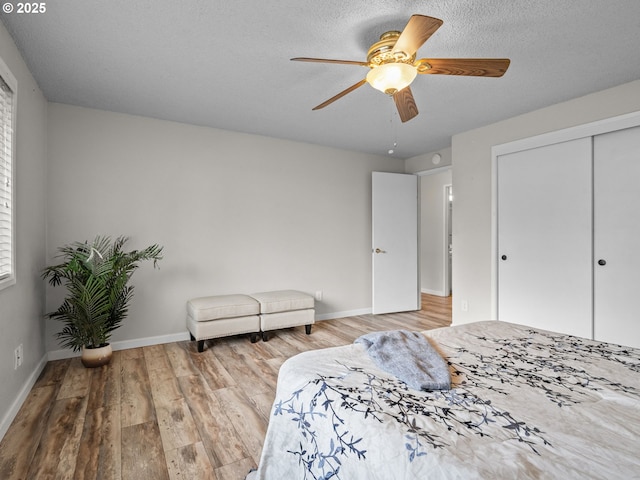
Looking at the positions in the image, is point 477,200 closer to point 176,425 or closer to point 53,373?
point 176,425

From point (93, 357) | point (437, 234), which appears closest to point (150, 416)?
point (93, 357)

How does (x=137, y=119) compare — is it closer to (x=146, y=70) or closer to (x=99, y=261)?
(x=146, y=70)

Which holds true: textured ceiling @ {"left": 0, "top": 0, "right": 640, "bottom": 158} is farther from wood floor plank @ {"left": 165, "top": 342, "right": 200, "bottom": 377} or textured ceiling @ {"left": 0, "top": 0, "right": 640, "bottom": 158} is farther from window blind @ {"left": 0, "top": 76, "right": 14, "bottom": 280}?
wood floor plank @ {"left": 165, "top": 342, "right": 200, "bottom": 377}

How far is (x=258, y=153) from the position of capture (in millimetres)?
4180

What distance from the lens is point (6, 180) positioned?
83.4 inches

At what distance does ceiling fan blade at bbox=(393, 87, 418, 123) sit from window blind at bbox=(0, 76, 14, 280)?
2389 mm

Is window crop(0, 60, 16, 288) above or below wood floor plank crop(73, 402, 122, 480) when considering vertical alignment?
above

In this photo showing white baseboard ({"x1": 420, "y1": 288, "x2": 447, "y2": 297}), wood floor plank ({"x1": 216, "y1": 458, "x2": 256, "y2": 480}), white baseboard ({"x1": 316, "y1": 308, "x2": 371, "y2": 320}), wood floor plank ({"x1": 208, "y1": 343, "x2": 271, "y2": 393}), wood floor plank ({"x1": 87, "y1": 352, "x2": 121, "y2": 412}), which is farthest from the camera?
white baseboard ({"x1": 420, "y1": 288, "x2": 447, "y2": 297})

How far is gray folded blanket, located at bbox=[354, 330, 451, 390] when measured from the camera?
1240 millimetres

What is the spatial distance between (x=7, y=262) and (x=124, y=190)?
57.5 inches

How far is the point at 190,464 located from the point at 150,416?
62 centimetres

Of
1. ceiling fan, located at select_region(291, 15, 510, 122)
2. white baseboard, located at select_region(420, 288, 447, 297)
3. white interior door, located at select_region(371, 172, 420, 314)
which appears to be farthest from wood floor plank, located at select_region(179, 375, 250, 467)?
white baseboard, located at select_region(420, 288, 447, 297)

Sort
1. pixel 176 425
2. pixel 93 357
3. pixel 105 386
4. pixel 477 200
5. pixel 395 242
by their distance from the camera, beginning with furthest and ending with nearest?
pixel 395 242
pixel 477 200
pixel 93 357
pixel 105 386
pixel 176 425

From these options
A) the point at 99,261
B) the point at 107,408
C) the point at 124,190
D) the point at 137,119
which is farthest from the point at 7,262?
the point at 137,119
